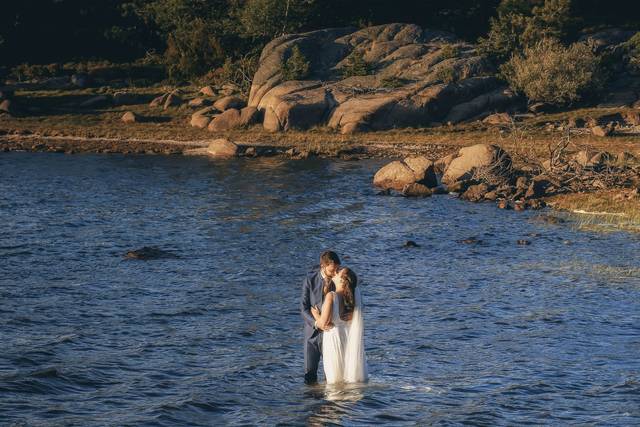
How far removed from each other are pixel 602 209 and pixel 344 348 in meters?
20.8

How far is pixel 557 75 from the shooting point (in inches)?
2217

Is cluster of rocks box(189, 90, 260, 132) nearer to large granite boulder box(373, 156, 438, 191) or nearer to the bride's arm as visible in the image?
large granite boulder box(373, 156, 438, 191)

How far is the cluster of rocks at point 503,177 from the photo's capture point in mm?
37438

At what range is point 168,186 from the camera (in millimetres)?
41875

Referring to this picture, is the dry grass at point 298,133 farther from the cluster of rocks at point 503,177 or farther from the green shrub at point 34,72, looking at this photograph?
the cluster of rocks at point 503,177

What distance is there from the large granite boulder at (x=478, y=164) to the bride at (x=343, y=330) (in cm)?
2406

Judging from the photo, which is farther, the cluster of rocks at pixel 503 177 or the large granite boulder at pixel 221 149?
the large granite boulder at pixel 221 149

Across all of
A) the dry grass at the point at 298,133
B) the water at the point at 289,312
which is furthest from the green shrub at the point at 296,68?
the water at the point at 289,312

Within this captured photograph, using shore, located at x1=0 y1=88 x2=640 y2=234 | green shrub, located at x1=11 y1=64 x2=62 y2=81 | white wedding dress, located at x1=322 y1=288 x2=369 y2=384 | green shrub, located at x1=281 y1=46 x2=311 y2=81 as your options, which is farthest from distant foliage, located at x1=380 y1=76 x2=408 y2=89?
white wedding dress, located at x1=322 y1=288 x2=369 y2=384

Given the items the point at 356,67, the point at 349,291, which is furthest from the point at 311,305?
the point at 356,67

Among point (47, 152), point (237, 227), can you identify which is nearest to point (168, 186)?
point (237, 227)

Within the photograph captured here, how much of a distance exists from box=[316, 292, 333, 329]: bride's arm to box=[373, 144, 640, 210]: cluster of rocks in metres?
21.8

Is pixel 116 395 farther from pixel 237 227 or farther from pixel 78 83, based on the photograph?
pixel 78 83

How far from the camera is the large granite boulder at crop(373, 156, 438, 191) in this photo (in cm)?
3972
